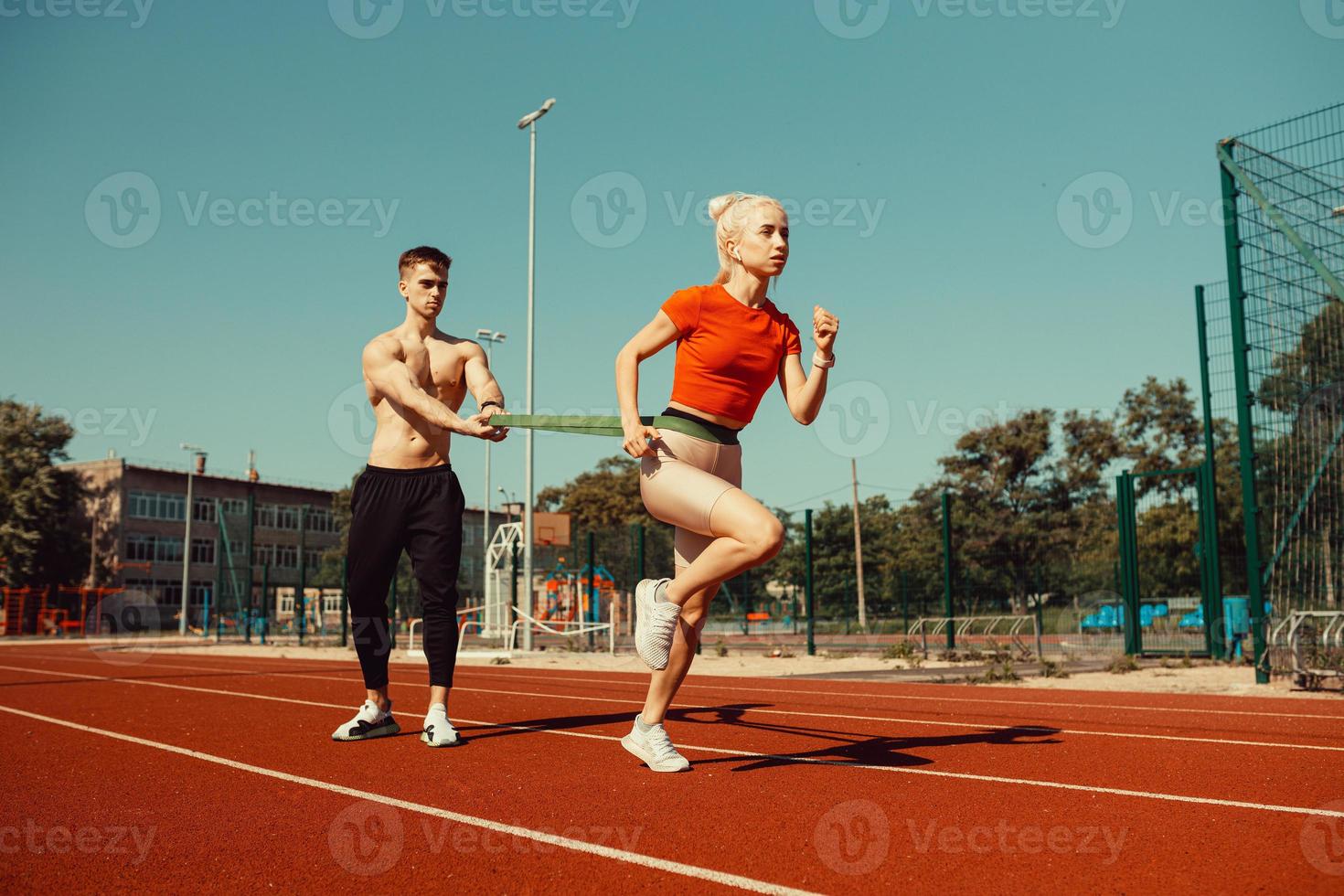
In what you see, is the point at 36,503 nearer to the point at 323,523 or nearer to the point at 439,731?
the point at 323,523

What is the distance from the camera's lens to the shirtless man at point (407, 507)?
5.51 meters

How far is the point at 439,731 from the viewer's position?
17.0 ft

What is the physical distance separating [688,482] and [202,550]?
70.3 meters

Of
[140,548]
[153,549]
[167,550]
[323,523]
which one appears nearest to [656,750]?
[140,548]

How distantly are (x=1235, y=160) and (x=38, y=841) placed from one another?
12.1 m

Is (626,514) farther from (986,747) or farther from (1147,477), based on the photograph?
(986,747)

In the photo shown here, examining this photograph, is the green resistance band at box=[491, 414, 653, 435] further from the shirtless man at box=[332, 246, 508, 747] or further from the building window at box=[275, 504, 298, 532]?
the building window at box=[275, 504, 298, 532]

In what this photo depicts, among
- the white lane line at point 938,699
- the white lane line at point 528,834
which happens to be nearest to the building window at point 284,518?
the white lane line at point 938,699

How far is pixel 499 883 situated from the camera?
105 inches

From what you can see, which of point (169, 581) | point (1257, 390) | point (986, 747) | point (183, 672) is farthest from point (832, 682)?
point (169, 581)

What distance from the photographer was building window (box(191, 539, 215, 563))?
221 ft

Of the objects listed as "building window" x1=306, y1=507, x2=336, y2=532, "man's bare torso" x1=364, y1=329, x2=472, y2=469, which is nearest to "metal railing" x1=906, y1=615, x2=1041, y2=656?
"man's bare torso" x1=364, y1=329, x2=472, y2=469

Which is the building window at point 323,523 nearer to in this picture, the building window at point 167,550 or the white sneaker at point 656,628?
the building window at point 167,550

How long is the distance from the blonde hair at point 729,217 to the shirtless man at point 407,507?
1.40 m
